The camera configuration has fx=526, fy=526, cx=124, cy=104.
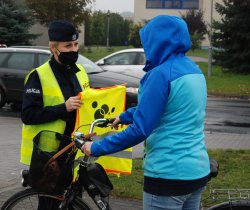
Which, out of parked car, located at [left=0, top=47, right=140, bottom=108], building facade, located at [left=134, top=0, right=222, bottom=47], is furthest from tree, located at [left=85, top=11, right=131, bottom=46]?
parked car, located at [left=0, top=47, right=140, bottom=108]

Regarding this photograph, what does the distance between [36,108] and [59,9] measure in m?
35.0

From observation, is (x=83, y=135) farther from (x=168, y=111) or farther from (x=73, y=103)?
(x=168, y=111)

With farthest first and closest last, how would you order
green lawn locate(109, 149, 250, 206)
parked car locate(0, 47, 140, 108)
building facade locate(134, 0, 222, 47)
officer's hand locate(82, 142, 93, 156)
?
building facade locate(134, 0, 222, 47)
parked car locate(0, 47, 140, 108)
green lawn locate(109, 149, 250, 206)
officer's hand locate(82, 142, 93, 156)

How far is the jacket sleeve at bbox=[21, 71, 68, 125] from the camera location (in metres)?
3.55

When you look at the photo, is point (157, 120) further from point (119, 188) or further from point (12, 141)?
point (12, 141)

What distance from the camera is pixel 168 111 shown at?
2.74 meters

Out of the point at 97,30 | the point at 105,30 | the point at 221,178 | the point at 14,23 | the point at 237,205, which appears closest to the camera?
the point at 237,205

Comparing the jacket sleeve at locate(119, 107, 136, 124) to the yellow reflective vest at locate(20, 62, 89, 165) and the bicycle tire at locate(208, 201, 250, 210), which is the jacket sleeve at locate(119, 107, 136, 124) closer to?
the yellow reflective vest at locate(20, 62, 89, 165)

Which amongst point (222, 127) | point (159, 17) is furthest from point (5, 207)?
point (222, 127)

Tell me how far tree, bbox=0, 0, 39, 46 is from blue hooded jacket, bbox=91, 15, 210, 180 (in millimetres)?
26888

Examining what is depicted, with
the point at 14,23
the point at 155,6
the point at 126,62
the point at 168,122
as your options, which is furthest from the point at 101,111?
the point at 155,6

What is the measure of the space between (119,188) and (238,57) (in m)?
24.6

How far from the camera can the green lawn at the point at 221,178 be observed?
578 centimetres

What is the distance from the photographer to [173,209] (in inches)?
111
